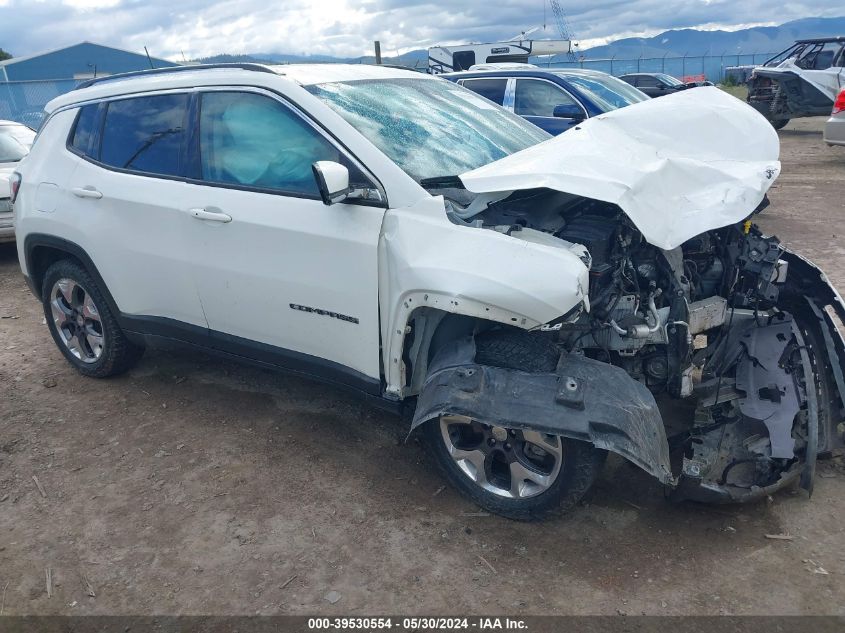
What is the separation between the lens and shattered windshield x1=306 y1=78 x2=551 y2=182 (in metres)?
3.30

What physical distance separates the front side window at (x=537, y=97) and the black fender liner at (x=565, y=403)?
6.60 meters

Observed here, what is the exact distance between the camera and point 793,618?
8.11 ft

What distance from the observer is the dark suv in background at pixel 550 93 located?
862cm

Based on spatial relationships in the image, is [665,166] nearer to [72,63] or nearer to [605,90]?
[605,90]

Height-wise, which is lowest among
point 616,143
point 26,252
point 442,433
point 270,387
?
point 270,387

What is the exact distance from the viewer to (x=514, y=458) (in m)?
3.03

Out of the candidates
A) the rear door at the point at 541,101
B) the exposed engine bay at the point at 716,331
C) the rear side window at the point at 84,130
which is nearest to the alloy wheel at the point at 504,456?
the exposed engine bay at the point at 716,331

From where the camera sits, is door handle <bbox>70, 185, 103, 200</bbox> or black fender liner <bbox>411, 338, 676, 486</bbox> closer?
black fender liner <bbox>411, 338, 676, 486</bbox>

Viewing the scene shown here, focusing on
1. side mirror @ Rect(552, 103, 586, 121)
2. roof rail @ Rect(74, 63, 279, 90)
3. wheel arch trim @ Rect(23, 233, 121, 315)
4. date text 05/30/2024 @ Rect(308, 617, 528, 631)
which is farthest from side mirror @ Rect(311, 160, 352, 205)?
side mirror @ Rect(552, 103, 586, 121)

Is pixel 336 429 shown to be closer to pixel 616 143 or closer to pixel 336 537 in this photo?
pixel 336 537

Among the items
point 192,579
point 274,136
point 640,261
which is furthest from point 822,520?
point 274,136

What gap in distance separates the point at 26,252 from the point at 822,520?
4942 millimetres

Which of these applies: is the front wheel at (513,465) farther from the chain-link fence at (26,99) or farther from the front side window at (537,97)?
the chain-link fence at (26,99)

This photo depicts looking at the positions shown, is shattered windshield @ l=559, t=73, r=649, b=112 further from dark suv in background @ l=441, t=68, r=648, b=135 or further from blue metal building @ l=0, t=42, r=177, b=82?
blue metal building @ l=0, t=42, r=177, b=82
